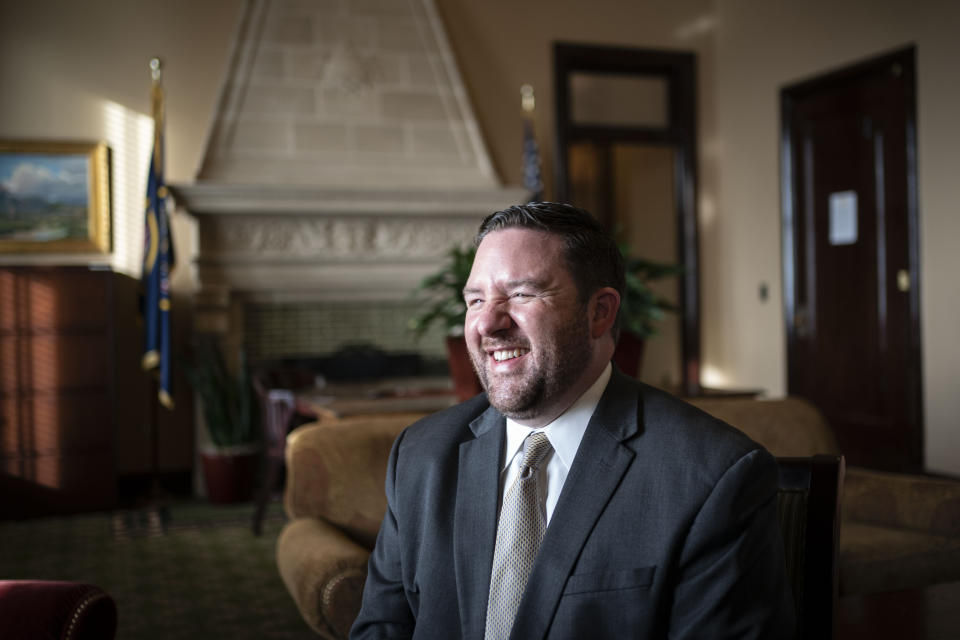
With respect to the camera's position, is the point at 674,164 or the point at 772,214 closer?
the point at 772,214

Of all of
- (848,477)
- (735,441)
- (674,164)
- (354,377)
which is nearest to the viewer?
(735,441)

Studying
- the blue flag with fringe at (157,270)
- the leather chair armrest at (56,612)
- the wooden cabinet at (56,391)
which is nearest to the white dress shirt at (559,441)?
the leather chair armrest at (56,612)

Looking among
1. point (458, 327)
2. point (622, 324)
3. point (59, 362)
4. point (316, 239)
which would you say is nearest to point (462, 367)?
point (458, 327)

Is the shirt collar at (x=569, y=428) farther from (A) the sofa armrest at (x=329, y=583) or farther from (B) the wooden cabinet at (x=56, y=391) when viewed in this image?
(B) the wooden cabinet at (x=56, y=391)

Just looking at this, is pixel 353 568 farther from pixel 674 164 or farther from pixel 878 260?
pixel 674 164

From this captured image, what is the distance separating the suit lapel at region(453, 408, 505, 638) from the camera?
3.95ft

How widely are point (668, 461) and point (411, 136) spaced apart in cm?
492

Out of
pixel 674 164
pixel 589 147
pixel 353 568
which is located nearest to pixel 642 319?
pixel 353 568

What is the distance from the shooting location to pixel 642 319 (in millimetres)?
2740

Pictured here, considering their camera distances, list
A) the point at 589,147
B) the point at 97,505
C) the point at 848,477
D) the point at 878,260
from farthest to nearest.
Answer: the point at 589,147 → the point at 878,260 → the point at 97,505 → the point at 848,477

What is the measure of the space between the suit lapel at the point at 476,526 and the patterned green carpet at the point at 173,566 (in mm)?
1877

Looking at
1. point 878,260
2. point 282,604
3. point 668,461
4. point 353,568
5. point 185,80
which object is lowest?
point 282,604

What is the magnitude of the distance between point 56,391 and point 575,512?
4260 millimetres

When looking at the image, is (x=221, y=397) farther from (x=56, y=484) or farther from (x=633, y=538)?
(x=633, y=538)
